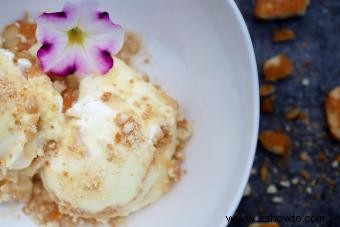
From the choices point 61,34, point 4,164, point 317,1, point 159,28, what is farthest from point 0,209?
point 317,1

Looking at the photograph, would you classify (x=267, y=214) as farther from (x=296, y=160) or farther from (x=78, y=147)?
(x=78, y=147)


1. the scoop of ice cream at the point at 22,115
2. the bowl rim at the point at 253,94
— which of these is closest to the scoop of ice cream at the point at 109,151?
the scoop of ice cream at the point at 22,115

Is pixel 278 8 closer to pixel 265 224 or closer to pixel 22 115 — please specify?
pixel 265 224

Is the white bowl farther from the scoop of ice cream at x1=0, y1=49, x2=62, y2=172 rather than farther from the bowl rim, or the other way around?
the scoop of ice cream at x1=0, y1=49, x2=62, y2=172

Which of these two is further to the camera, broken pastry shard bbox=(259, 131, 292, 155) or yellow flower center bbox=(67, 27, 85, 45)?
broken pastry shard bbox=(259, 131, 292, 155)

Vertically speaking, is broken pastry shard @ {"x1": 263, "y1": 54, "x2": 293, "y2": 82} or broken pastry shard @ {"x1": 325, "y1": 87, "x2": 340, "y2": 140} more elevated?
broken pastry shard @ {"x1": 263, "y1": 54, "x2": 293, "y2": 82}

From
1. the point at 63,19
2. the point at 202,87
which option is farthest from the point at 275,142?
the point at 63,19

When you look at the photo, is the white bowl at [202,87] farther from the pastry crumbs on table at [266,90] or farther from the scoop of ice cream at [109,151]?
the pastry crumbs on table at [266,90]

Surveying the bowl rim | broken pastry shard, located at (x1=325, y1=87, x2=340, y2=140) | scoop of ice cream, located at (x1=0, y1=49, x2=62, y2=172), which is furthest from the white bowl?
broken pastry shard, located at (x1=325, y1=87, x2=340, y2=140)
